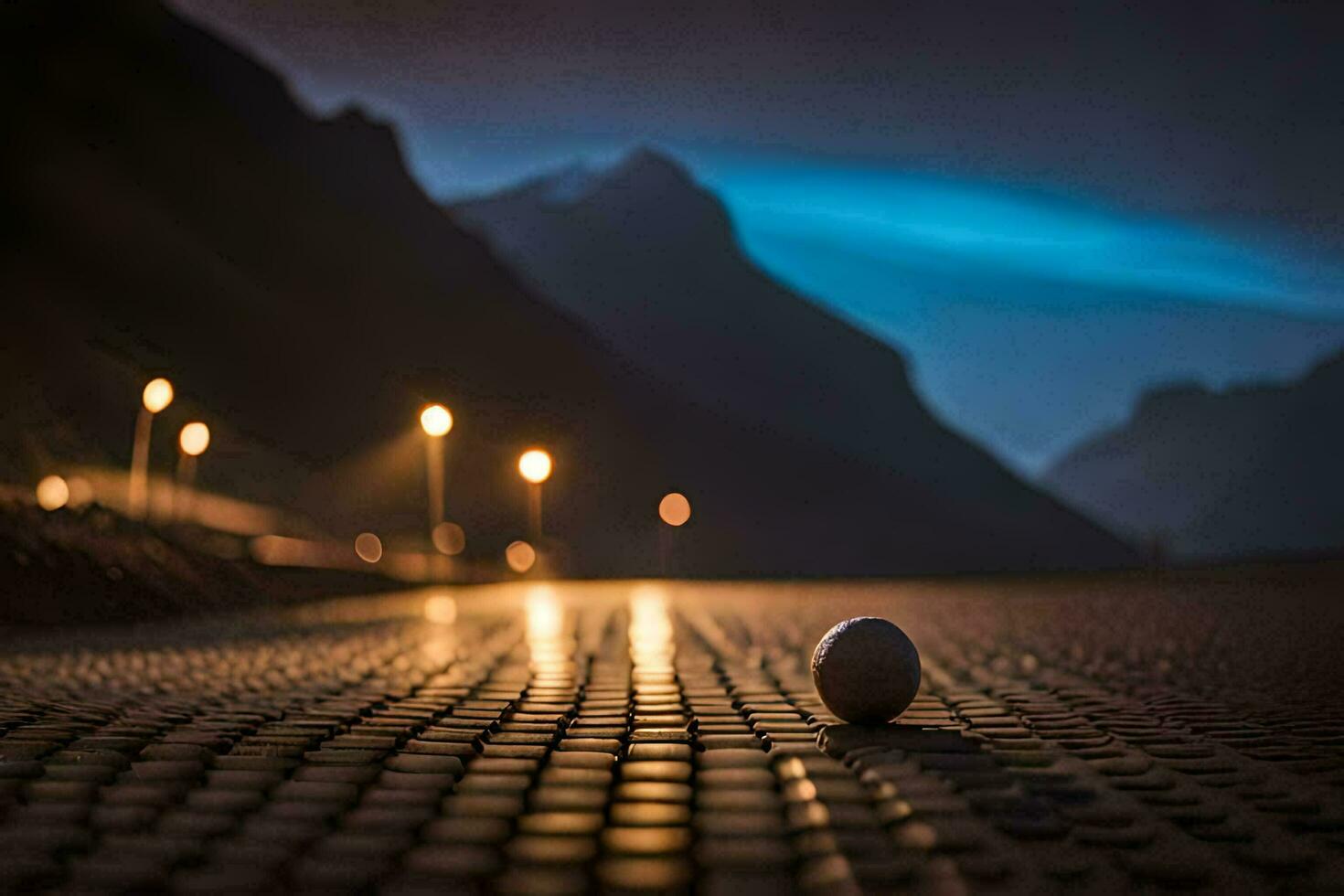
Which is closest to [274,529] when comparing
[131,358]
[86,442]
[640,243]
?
[86,442]

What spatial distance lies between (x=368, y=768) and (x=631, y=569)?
72.5 meters

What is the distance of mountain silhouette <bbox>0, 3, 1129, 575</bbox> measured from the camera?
192 feet

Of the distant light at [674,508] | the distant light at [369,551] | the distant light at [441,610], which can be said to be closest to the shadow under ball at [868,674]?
the distant light at [441,610]

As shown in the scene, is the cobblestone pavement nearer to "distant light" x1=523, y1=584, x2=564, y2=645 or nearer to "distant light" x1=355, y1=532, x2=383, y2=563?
"distant light" x1=523, y1=584, x2=564, y2=645

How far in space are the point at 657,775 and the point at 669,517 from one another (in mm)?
78694

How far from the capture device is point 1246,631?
537 inches

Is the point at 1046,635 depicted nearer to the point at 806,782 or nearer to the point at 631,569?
the point at 806,782

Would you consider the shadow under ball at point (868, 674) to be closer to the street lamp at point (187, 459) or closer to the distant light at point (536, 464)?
the distant light at point (536, 464)

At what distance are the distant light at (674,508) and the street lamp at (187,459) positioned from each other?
35.6 meters

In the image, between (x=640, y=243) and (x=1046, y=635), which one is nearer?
(x=1046, y=635)

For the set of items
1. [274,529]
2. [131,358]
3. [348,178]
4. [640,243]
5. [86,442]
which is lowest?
[274,529]

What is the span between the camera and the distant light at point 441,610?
16.7 m

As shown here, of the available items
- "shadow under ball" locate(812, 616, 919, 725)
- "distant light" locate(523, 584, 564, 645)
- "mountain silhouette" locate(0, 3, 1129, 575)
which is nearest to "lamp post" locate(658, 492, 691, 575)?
"mountain silhouette" locate(0, 3, 1129, 575)

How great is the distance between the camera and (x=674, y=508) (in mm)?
82188
